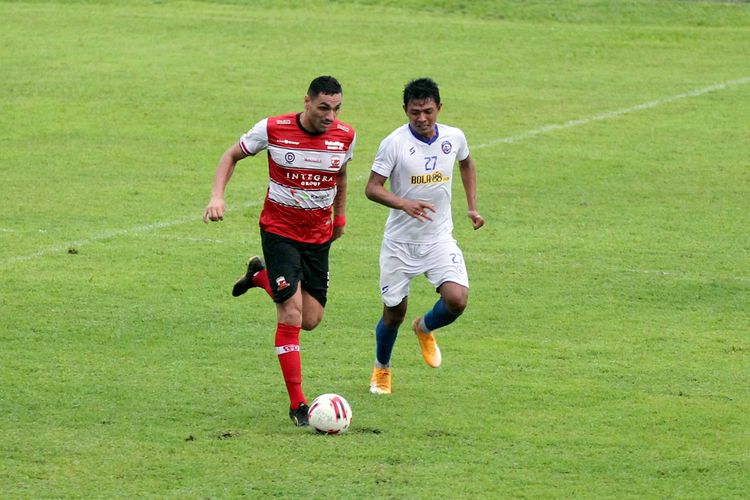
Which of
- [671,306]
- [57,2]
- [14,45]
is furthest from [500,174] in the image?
[57,2]

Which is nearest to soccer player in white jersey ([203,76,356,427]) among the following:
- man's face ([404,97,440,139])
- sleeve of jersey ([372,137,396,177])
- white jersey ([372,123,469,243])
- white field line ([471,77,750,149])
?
sleeve of jersey ([372,137,396,177])

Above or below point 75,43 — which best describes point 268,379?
below

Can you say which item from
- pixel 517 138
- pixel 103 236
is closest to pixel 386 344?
pixel 103 236

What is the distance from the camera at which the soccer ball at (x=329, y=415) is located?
9.14 meters

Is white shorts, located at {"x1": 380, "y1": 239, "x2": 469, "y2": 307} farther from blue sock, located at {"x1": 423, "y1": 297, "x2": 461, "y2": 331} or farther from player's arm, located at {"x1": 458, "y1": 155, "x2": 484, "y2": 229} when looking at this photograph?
player's arm, located at {"x1": 458, "y1": 155, "x2": 484, "y2": 229}

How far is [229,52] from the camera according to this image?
86.5 feet

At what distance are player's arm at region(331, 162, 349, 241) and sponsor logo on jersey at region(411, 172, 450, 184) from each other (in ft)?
1.58

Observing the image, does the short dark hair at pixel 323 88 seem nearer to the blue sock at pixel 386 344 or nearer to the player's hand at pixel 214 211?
the player's hand at pixel 214 211

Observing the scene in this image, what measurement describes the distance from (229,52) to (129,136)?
6.24 meters

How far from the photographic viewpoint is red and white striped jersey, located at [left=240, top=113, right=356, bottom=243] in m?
9.88

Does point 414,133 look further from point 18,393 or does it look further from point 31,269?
point 31,269

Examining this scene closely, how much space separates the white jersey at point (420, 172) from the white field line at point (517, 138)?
514 cm

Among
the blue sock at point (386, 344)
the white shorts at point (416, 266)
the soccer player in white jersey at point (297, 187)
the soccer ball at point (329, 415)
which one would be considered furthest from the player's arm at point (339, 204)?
the soccer ball at point (329, 415)

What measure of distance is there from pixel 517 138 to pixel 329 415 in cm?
1202
